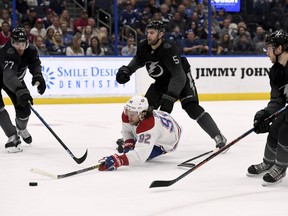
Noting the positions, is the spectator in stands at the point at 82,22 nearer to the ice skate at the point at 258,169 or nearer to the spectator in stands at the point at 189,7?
the spectator in stands at the point at 189,7

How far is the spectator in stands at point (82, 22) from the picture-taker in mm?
10176

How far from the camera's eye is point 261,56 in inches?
433

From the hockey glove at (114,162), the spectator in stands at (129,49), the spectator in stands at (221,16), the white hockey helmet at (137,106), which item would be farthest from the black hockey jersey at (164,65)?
the spectator in stands at (221,16)

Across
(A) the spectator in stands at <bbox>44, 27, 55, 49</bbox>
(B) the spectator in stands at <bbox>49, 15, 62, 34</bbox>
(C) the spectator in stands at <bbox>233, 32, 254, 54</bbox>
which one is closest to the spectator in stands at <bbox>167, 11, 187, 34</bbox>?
(C) the spectator in stands at <bbox>233, 32, 254, 54</bbox>

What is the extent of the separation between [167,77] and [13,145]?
137cm

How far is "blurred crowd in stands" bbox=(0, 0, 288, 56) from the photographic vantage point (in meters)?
9.88

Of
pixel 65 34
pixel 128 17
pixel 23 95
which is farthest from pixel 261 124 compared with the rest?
pixel 128 17

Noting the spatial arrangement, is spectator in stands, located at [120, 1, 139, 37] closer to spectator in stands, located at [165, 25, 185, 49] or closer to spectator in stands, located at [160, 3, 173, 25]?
spectator in stands, located at [160, 3, 173, 25]

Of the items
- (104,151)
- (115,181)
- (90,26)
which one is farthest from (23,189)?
(90,26)

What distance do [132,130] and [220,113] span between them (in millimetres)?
4093

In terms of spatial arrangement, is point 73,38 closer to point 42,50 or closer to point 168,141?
point 42,50

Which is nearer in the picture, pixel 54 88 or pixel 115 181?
pixel 115 181

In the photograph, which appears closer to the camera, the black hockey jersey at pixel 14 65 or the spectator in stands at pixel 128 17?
the black hockey jersey at pixel 14 65

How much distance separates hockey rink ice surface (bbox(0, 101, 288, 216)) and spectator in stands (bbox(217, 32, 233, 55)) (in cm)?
513
